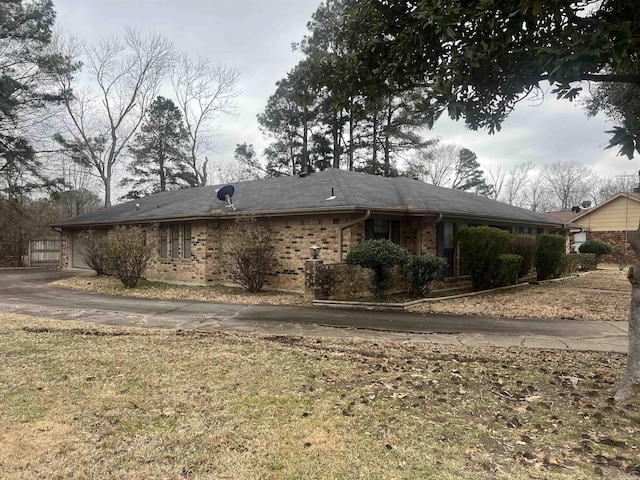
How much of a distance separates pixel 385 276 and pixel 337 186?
432 cm

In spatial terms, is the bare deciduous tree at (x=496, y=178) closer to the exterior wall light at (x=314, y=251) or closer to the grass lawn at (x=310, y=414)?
the exterior wall light at (x=314, y=251)

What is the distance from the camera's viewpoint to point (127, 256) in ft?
40.6

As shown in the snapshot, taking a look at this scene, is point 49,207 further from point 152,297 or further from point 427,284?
point 427,284

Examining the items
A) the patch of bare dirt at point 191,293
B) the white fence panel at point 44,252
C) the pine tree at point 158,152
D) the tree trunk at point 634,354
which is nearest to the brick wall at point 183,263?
the patch of bare dirt at point 191,293

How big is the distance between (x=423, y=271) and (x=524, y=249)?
5.64m

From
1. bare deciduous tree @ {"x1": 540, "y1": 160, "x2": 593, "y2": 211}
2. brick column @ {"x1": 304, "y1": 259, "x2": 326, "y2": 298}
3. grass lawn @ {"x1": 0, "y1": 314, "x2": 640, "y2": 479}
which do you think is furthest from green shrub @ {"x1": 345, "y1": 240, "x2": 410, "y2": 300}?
bare deciduous tree @ {"x1": 540, "y1": 160, "x2": 593, "y2": 211}

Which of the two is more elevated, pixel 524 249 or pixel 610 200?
→ pixel 610 200

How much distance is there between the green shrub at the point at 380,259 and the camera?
9.59m

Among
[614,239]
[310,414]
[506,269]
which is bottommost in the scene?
[310,414]

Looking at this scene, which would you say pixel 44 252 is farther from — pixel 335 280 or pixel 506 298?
pixel 506 298

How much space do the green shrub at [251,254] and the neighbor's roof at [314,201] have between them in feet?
2.13

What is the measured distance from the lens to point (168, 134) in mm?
32438

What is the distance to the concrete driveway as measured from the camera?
6387 millimetres

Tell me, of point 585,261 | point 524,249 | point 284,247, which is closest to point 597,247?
point 585,261
